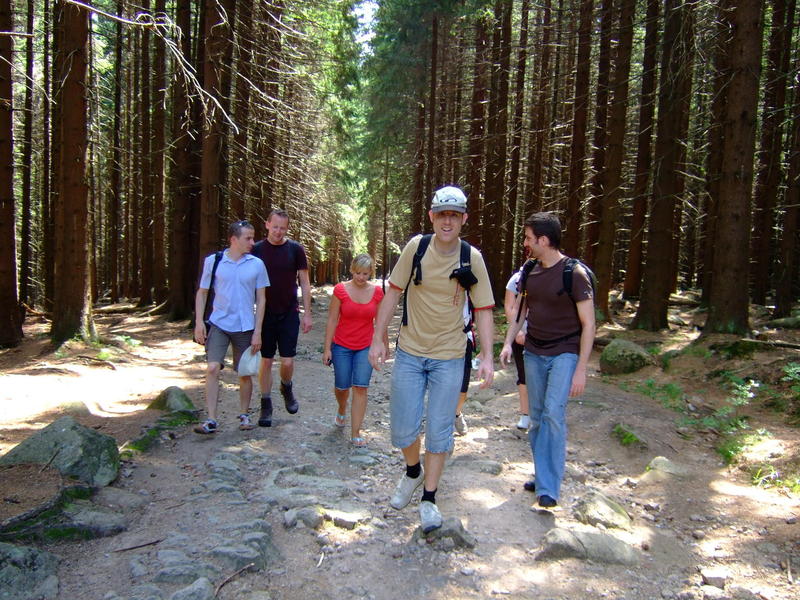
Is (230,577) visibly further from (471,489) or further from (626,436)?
(626,436)

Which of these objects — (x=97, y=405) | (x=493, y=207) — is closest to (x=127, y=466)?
(x=97, y=405)

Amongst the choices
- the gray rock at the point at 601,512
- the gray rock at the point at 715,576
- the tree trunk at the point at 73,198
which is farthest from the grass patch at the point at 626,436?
the tree trunk at the point at 73,198

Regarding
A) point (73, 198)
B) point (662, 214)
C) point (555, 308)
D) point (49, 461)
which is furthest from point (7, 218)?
point (662, 214)

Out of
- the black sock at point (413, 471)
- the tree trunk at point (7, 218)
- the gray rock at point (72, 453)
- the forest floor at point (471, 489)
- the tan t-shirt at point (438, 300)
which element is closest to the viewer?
the forest floor at point (471, 489)

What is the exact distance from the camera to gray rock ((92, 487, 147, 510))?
168 inches

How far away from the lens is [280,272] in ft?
21.8

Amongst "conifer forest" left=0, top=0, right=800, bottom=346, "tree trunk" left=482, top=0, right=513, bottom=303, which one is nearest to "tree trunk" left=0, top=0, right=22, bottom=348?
"conifer forest" left=0, top=0, right=800, bottom=346

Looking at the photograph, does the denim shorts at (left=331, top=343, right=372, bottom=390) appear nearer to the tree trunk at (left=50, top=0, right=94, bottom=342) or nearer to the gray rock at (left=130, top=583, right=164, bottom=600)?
the gray rock at (left=130, top=583, right=164, bottom=600)

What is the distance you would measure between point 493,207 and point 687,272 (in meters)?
13.8

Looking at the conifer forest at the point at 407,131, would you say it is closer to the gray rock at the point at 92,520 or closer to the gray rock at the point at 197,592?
the gray rock at the point at 92,520

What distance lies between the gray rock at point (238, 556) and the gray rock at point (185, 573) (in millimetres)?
117

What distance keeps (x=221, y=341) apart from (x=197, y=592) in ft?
10.9

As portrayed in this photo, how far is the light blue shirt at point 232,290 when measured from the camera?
6.10m

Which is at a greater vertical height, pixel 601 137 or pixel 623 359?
pixel 601 137
